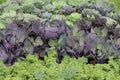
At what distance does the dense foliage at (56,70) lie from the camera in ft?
11.9

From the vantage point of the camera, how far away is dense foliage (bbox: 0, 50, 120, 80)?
11.9ft

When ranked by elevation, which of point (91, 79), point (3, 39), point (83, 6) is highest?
point (83, 6)

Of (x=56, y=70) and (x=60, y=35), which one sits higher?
(x=60, y=35)

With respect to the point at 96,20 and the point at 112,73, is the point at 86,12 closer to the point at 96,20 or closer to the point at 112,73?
the point at 96,20

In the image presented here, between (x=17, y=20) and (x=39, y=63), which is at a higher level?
(x=17, y=20)

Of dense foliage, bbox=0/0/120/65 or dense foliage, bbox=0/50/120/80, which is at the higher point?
dense foliage, bbox=0/0/120/65

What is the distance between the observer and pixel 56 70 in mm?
3713

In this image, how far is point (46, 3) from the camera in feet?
17.6

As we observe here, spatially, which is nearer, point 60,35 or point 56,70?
point 56,70

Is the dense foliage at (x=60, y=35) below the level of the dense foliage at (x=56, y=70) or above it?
above

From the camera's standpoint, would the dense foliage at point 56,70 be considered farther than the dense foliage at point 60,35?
No

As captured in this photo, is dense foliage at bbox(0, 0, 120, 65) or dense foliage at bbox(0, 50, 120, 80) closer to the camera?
dense foliage at bbox(0, 50, 120, 80)

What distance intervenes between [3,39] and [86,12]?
46.2 inches

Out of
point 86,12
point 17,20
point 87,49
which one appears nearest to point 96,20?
point 86,12
